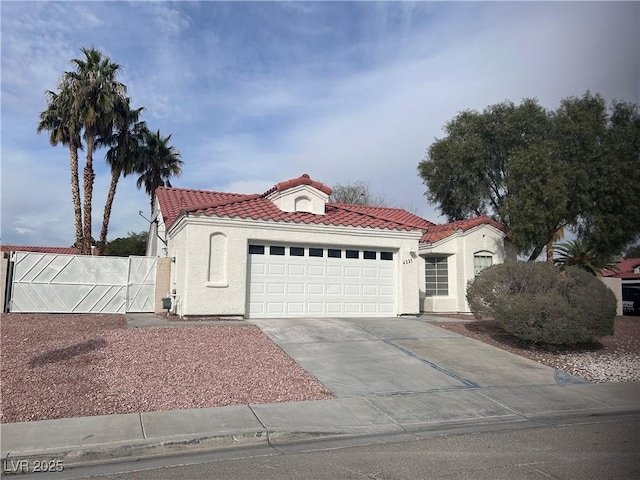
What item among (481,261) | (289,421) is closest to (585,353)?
(481,261)

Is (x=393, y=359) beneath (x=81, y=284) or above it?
beneath

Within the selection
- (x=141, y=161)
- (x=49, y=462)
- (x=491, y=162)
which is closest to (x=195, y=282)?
(x=49, y=462)

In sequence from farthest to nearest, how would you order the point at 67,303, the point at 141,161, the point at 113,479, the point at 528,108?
the point at 141,161, the point at 528,108, the point at 67,303, the point at 113,479

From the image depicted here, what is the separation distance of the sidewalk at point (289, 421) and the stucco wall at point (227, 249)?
269 inches

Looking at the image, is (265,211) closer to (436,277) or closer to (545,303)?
(436,277)

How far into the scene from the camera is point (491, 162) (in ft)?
80.5

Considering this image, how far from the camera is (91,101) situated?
25562 mm

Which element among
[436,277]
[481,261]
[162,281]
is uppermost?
[481,261]

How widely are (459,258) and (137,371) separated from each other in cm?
1364

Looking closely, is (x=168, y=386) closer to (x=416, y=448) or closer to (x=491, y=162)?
(x=416, y=448)

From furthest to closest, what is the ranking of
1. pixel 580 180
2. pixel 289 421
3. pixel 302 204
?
pixel 580 180 < pixel 302 204 < pixel 289 421

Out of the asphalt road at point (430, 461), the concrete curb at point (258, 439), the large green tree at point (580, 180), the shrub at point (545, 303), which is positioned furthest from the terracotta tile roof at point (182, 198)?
the asphalt road at point (430, 461)

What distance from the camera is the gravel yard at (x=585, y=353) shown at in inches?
437

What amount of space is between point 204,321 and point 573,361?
920cm
